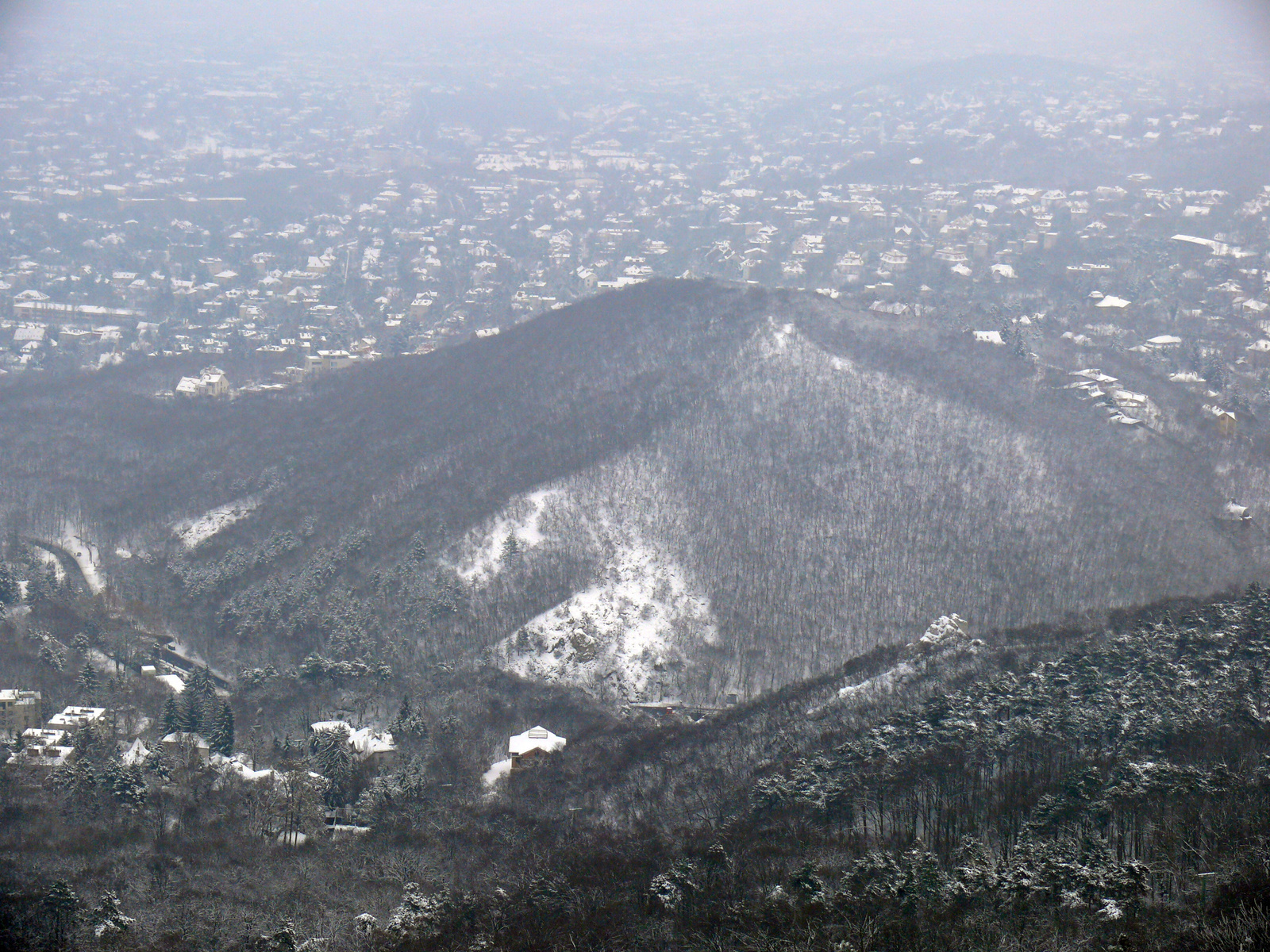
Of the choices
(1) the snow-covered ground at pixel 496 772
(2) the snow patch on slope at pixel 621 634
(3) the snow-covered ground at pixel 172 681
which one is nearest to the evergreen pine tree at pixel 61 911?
(1) the snow-covered ground at pixel 496 772

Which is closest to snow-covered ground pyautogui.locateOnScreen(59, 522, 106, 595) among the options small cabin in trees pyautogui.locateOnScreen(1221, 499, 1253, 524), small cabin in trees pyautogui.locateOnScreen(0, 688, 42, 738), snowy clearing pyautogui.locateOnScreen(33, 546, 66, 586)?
snowy clearing pyautogui.locateOnScreen(33, 546, 66, 586)

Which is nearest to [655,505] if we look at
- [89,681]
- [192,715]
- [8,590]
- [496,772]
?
[496,772]

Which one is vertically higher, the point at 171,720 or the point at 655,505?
the point at 655,505

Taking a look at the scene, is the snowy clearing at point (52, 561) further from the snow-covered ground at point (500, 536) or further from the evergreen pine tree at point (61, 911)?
the evergreen pine tree at point (61, 911)

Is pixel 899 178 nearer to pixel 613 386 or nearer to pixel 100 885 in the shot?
pixel 613 386

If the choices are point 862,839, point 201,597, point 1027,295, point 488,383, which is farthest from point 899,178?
point 862,839

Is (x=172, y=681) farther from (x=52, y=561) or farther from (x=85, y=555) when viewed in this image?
(x=85, y=555)
